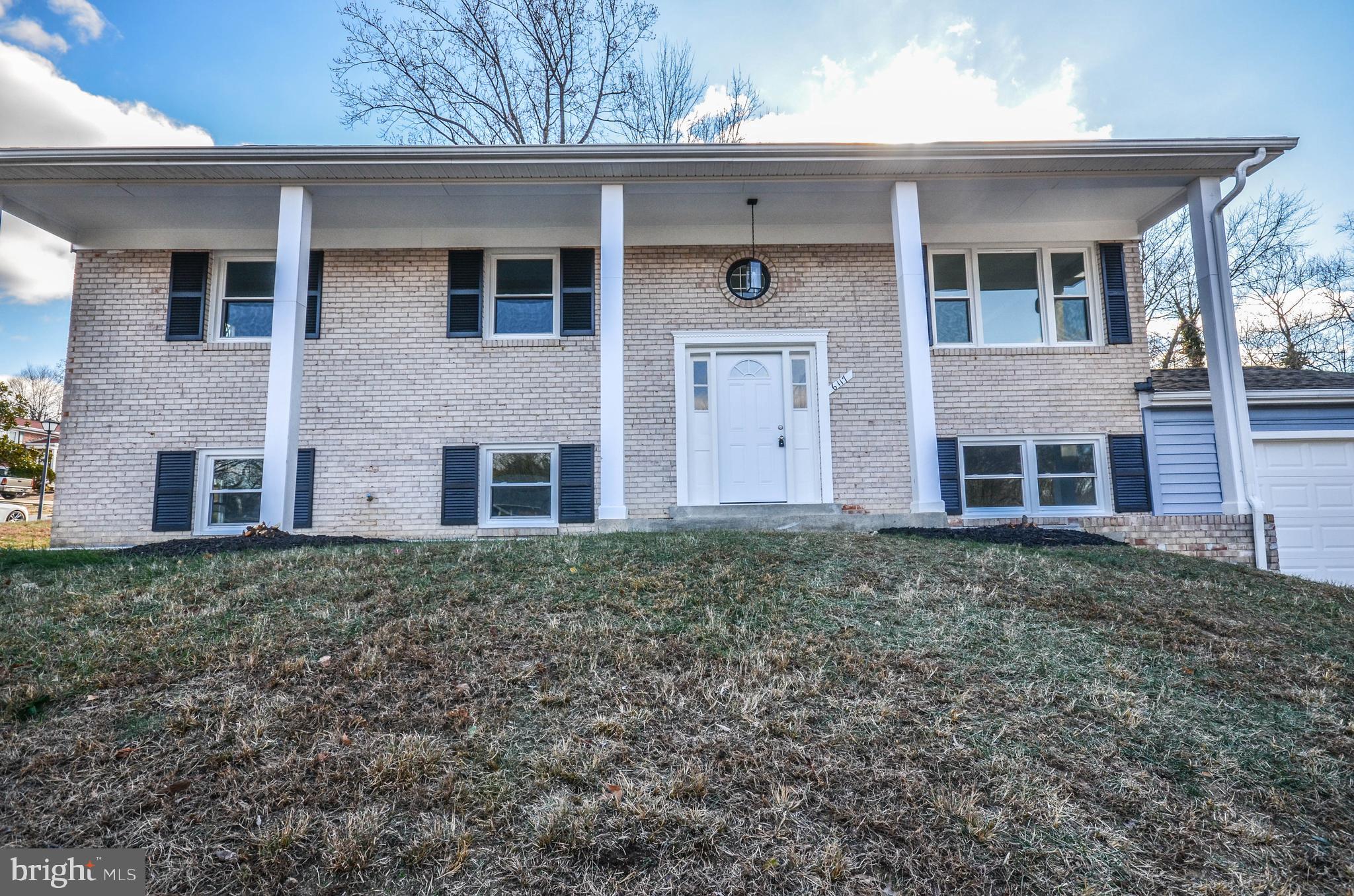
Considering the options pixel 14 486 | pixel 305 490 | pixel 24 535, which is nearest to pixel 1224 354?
pixel 305 490

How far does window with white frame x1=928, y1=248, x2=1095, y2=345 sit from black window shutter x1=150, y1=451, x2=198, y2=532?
965 cm

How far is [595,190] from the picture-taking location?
7844 millimetres

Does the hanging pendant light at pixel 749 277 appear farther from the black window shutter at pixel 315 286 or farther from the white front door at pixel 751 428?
the black window shutter at pixel 315 286

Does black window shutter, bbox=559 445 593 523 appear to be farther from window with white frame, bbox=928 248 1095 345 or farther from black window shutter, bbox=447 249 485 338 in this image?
window with white frame, bbox=928 248 1095 345

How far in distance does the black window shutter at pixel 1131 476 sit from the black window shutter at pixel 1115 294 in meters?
1.36

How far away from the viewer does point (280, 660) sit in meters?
3.27

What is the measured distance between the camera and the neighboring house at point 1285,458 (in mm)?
8688

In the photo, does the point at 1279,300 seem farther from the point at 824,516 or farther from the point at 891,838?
the point at 891,838

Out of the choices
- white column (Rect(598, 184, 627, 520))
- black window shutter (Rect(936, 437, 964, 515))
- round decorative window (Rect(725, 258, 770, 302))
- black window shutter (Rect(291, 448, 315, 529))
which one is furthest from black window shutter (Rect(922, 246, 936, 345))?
black window shutter (Rect(291, 448, 315, 529))

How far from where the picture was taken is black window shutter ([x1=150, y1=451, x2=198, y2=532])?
871 cm

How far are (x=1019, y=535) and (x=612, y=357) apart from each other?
4.30m

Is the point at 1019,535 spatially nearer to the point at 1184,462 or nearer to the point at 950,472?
the point at 950,472

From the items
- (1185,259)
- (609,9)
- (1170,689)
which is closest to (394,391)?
(1170,689)

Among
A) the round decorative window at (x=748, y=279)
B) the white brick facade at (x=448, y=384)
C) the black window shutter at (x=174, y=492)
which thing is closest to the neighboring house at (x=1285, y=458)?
the white brick facade at (x=448, y=384)
